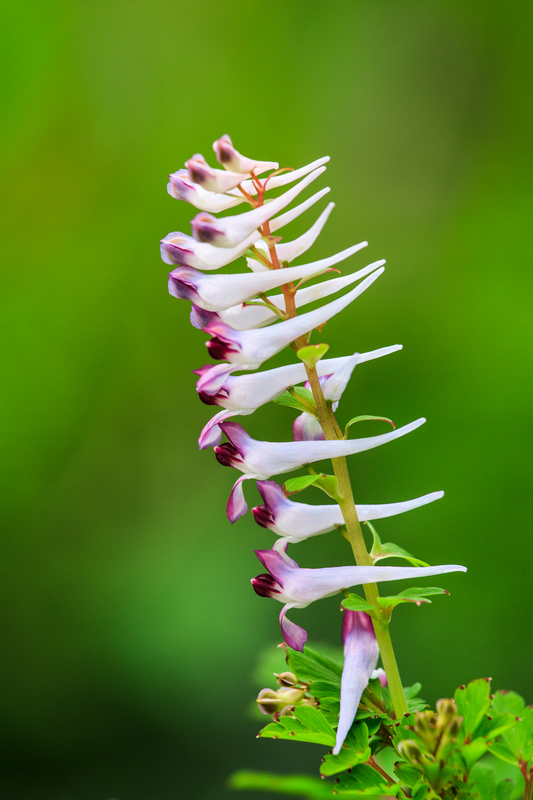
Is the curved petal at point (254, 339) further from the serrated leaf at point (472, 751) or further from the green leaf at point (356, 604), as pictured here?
the serrated leaf at point (472, 751)

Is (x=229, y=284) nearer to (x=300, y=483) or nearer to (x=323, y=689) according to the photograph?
(x=300, y=483)

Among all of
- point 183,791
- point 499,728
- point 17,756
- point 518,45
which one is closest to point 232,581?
point 183,791

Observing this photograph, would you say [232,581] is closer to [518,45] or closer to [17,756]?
[17,756]

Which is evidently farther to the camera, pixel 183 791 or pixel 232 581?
pixel 232 581

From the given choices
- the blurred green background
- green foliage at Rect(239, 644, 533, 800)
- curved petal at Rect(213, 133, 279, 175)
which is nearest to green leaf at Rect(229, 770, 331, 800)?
green foliage at Rect(239, 644, 533, 800)

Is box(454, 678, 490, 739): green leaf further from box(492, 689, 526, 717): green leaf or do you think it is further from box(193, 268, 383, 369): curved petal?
box(193, 268, 383, 369): curved petal

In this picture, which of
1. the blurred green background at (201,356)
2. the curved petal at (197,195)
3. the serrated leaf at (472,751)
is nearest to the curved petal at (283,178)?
the curved petal at (197,195)
